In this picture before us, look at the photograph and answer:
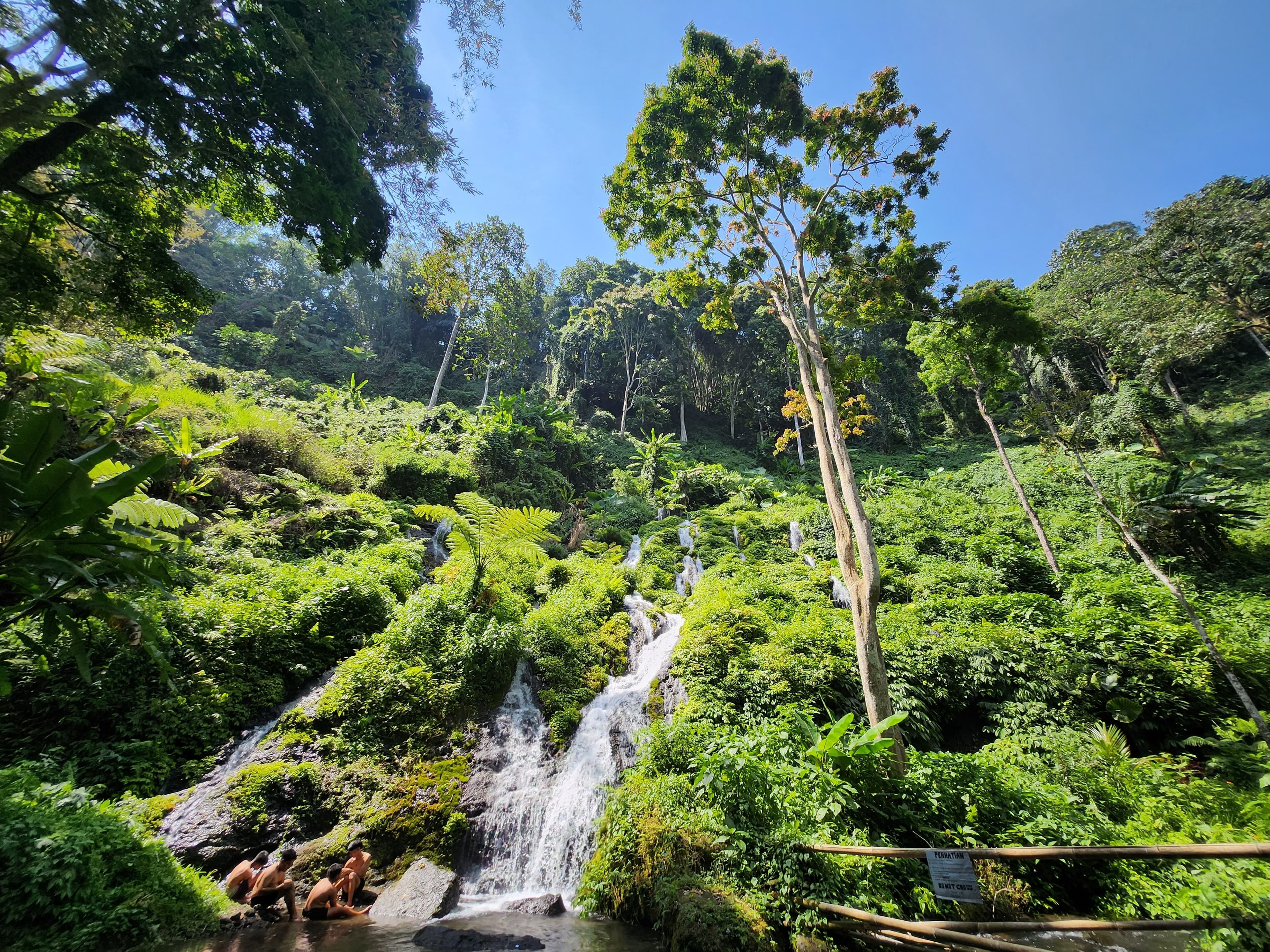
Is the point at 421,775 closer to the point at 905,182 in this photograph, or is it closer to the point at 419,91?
the point at 419,91

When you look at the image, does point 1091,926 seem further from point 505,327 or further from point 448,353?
point 448,353

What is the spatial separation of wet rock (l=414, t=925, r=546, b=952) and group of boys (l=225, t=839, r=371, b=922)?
1.02m

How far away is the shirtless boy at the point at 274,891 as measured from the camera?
4.73m

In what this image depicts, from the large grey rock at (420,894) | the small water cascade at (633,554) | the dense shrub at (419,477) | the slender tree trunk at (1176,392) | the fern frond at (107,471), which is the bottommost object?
the large grey rock at (420,894)

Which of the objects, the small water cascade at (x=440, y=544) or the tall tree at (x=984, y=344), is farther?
the small water cascade at (x=440, y=544)

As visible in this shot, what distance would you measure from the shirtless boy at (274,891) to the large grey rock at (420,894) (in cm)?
85

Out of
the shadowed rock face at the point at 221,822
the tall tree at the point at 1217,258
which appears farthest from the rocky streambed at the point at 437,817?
the tall tree at the point at 1217,258

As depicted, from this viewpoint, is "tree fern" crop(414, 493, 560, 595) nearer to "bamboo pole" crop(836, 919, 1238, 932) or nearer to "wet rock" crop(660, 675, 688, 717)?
"wet rock" crop(660, 675, 688, 717)

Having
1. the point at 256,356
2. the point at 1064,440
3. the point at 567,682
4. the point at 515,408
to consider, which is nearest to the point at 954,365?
the point at 1064,440

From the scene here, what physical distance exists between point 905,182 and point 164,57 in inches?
459

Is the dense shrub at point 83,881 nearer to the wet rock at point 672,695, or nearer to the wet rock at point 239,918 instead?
the wet rock at point 239,918

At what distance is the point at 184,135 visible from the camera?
233 inches

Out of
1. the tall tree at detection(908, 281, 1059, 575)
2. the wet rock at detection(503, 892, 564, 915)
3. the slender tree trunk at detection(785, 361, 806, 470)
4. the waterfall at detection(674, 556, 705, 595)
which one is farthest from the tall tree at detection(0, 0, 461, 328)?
the slender tree trunk at detection(785, 361, 806, 470)

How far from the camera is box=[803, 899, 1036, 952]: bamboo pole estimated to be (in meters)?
2.11
